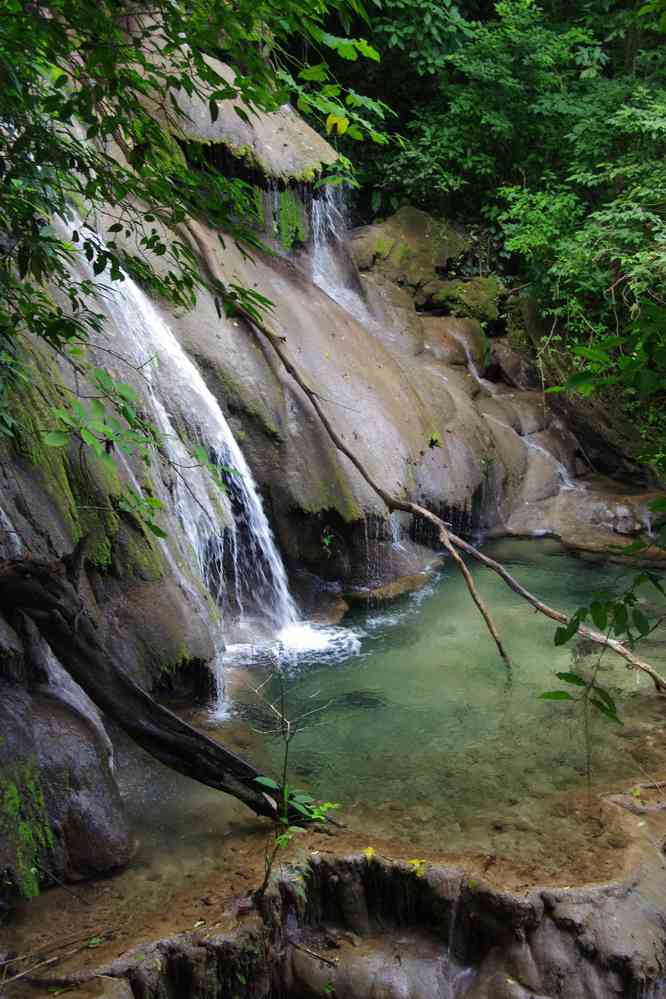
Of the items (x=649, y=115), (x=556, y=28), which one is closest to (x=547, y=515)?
(x=649, y=115)

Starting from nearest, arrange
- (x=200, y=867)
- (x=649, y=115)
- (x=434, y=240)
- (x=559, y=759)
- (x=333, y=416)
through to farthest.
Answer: (x=200, y=867), (x=559, y=759), (x=333, y=416), (x=649, y=115), (x=434, y=240)

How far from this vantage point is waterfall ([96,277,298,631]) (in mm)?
6480

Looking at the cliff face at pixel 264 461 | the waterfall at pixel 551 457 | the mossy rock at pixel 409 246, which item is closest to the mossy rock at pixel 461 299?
the cliff face at pixel 264 461

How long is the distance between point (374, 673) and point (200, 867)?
8.10ft

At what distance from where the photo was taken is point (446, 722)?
17.6 feet

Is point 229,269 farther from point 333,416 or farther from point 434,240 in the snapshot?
point 434,240

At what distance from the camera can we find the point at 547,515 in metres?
9.70

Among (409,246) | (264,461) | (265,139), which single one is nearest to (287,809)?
(264,461)

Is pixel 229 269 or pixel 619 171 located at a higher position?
pixel 619 171

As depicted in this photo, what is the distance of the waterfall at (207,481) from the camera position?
648 cm

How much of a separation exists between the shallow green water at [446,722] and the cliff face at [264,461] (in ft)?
2.67

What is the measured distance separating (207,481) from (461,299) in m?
5.99

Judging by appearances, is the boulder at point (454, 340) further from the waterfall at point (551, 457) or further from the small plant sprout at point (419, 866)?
the small plant sprout at point (419, 866)

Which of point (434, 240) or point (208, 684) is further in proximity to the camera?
point (434, 240)
